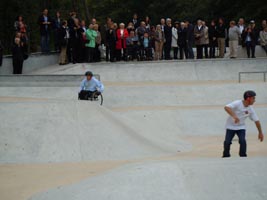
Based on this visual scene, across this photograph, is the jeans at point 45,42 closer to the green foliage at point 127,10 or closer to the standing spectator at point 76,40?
the standing spectator at point 76,40

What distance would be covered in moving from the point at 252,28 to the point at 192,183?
18.9 metres

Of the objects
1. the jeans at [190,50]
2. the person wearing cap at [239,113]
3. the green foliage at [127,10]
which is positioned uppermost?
the green foliage at [127,10]

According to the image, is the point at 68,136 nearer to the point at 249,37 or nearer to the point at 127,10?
the point at 249,37

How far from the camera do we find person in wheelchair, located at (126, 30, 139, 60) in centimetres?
A: 2598

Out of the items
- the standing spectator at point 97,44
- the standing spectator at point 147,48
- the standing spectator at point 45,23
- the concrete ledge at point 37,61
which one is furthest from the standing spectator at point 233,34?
the concrete ledge at point 37,61

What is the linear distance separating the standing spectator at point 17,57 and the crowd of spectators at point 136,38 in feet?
5.25

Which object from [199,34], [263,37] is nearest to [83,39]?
[199,34]

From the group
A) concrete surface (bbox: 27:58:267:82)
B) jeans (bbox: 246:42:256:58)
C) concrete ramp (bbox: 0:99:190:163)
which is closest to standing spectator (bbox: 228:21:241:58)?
jeans (bbox: 246:42:256:58)

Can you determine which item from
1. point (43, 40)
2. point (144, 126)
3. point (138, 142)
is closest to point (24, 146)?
point (138, 142)

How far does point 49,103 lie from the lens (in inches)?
592

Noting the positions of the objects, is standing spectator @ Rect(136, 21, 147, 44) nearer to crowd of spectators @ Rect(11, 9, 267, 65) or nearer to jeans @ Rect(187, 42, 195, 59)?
crowd of spectators @ Rect(11, 9, 267, 65)

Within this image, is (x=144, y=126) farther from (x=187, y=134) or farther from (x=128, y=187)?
(x=128, y=187)

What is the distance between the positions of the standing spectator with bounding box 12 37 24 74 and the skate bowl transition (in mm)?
2312

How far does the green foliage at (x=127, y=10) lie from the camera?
39750 millimetres
